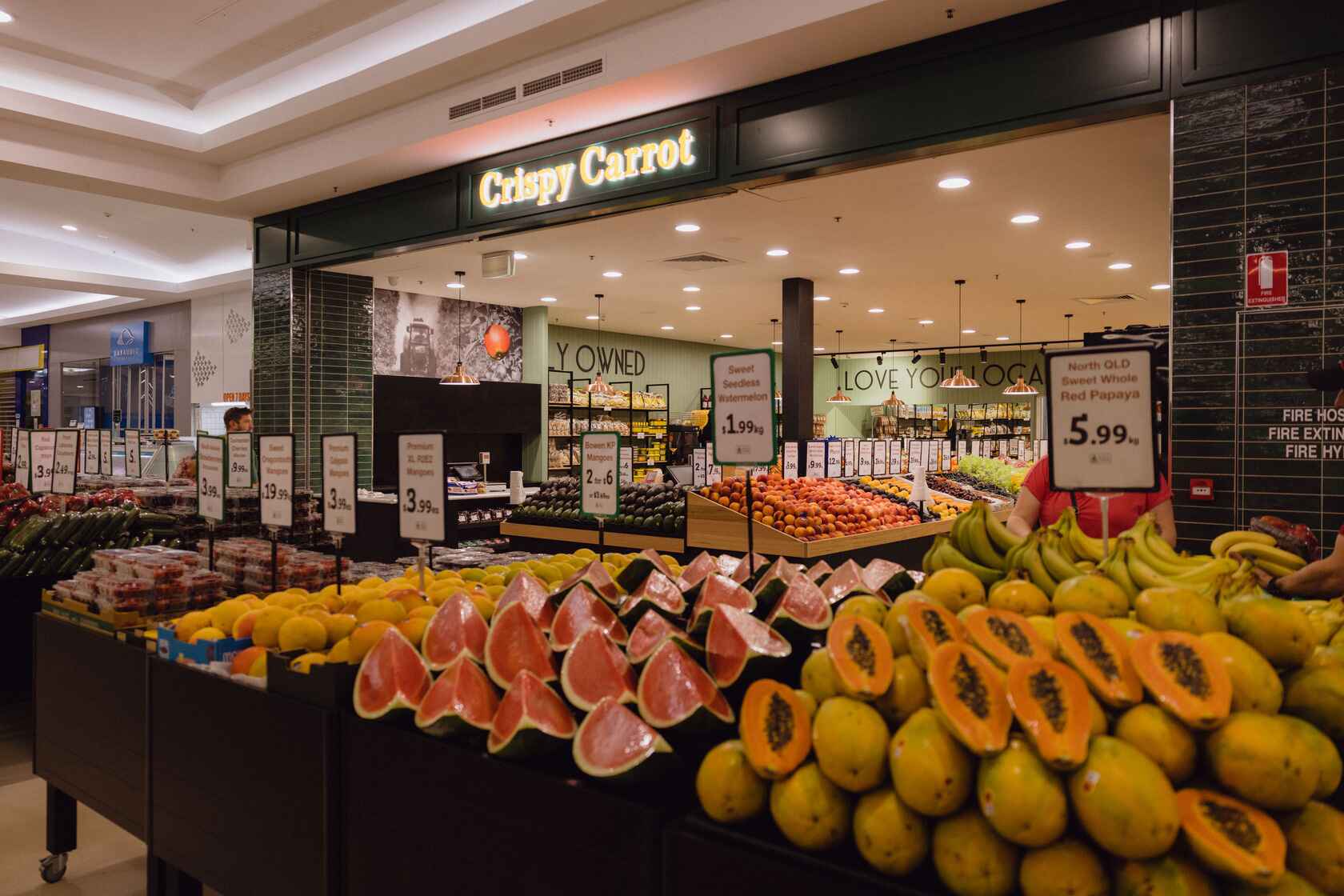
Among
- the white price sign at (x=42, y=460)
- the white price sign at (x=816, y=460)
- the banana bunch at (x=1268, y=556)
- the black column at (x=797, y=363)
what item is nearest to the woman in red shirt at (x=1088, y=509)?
the banana bunch at (x=1268, y=556)

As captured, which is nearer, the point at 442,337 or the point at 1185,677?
the point at 1185,677

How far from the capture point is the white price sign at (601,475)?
2.80 meters

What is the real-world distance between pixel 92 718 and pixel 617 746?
2243 mm

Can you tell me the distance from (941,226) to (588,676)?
5.98 m

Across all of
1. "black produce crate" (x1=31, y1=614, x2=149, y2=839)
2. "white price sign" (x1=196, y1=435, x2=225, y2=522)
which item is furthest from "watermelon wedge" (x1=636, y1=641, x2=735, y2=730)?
"white price sign" (x1=196, y1=435, x2=225, y2=522)

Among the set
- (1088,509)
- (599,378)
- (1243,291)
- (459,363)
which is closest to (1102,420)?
(1088,509)

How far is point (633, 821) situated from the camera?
1288 mm

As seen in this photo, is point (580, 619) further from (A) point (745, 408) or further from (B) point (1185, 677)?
(B) point (1185, 677)

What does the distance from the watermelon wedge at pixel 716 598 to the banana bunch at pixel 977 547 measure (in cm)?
39

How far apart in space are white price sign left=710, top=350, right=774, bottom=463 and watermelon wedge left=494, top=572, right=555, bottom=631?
545 mm

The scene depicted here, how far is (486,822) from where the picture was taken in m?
1.49

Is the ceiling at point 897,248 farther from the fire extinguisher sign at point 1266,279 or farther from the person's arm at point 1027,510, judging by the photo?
the person's arm at point 1027,510

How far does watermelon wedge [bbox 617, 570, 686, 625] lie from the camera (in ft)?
5.93

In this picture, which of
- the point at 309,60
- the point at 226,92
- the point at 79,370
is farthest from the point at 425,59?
the point at 79,370
